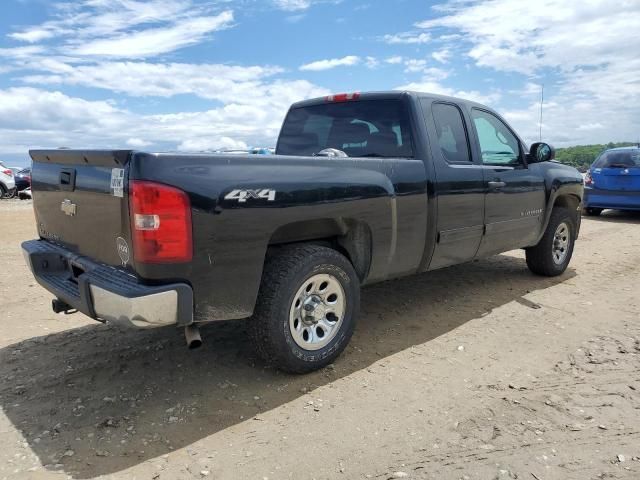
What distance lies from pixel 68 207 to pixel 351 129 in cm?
235

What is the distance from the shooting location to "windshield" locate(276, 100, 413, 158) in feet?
14.3

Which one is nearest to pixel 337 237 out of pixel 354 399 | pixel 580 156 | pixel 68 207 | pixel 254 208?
pixel 254 208

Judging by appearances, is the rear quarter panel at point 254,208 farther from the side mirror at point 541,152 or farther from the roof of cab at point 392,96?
the side mirror at point 541,152

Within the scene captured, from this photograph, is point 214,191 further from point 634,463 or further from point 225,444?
point 634,463

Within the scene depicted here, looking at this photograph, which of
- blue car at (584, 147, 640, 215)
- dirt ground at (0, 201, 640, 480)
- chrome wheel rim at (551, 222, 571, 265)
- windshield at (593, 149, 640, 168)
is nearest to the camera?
dirt ground at (0, 201, 640, 480)

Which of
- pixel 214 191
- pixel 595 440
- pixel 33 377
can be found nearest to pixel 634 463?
pixel 595 440

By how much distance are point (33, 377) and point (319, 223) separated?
7.14 ft

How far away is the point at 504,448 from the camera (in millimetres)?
2742

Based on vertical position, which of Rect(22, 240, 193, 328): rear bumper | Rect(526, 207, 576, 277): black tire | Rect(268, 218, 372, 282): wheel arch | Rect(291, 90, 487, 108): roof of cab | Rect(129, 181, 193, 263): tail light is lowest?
Rect(526, 207, 576, 277): black tire

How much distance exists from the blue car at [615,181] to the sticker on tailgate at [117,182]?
36.5 ft

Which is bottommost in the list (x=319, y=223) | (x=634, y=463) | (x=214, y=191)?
(x=634, y=463)

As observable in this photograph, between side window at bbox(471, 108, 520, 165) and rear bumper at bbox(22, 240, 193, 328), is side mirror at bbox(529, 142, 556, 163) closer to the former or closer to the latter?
side window at bbox(471, 108, 520, 165)

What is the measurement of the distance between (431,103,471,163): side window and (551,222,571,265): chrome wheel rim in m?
2.15

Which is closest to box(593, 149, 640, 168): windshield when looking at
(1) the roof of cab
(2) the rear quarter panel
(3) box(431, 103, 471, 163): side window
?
(1) the roof of cab
